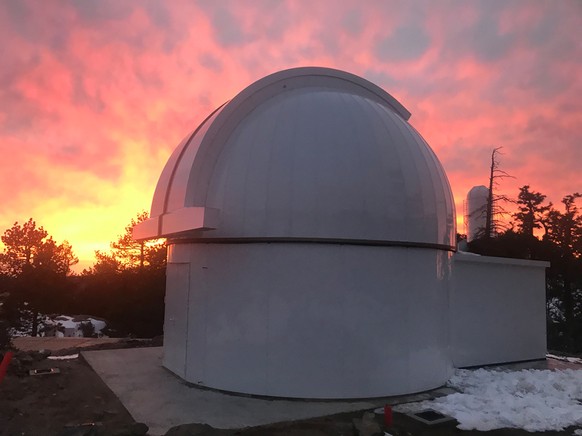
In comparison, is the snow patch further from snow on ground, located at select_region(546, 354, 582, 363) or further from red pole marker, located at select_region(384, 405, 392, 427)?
snow on ground, located at select_region(546, 354, 582, 363)

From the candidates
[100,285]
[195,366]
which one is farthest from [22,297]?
[195,366]

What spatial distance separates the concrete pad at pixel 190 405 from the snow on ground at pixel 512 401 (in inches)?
54.2

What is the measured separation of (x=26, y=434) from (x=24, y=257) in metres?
29.6

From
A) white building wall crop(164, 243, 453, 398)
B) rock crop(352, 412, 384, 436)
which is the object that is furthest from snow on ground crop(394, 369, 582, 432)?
rock crop(352, 412, 384, 436)

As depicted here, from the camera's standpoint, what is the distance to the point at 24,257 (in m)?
32.5

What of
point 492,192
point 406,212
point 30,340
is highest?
point 492,192

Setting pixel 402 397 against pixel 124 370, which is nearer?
pixel 402 397

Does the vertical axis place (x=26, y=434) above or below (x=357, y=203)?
below

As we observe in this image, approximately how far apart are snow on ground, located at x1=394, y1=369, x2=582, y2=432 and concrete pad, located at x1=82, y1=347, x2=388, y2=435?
4.52ft

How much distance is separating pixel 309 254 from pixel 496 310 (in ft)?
20.3

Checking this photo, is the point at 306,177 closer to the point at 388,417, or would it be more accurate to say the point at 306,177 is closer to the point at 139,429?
the point at 388,417

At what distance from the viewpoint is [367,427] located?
6.55 meters

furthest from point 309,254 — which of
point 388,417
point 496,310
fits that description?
point 496,310

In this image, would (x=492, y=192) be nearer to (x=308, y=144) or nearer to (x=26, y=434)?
(x=308, y=144)
